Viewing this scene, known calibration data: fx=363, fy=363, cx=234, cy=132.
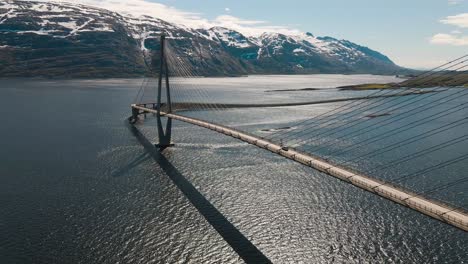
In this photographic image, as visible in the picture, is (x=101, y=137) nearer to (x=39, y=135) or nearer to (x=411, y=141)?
(x=39, y=135)

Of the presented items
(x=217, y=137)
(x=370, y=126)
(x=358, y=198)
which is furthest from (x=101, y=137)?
(x=370, y=126)

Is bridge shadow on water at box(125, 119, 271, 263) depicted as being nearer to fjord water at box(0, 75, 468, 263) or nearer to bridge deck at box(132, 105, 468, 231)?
fjord water at box(0, 75, 468, 263)

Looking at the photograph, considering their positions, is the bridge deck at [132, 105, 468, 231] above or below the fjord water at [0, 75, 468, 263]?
above

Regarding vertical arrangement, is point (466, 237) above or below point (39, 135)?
above

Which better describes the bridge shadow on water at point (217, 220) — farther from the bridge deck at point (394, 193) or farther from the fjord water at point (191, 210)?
the bridge deck at point (394, 193)

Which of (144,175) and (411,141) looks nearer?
(144,175)

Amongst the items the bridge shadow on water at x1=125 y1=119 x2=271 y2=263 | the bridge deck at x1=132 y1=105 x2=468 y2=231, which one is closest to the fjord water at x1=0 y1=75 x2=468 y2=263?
the bridge shadow on water at x1=125 y1=119 x2=271 y2=263
